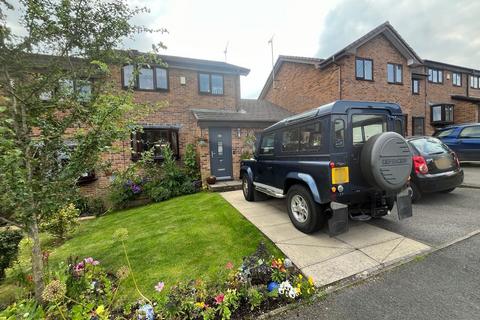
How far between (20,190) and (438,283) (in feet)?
14.4

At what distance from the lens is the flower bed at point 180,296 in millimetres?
2070

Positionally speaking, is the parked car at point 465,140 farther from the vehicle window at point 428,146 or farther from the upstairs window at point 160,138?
the upstairs window at point 160,138

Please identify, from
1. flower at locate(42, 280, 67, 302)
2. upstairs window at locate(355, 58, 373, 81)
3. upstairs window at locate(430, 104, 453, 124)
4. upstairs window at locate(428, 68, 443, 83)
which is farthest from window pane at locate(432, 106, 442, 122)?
flower at locate(42, 280, 67, 302)

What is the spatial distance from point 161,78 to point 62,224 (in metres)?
7.42

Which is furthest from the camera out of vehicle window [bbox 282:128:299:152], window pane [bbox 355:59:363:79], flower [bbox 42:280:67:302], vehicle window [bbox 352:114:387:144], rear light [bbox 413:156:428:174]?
window pane [bbox 355:59:363:79]

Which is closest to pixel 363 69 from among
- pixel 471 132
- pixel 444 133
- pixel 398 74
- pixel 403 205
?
pixel 398 74

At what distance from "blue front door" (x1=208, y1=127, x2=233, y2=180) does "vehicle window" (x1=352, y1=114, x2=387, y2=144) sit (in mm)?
6563

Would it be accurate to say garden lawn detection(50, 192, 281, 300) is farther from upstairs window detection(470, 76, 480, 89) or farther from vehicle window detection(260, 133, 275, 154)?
upstairs window detection(470, 76, 480, 89)

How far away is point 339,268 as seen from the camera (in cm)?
286

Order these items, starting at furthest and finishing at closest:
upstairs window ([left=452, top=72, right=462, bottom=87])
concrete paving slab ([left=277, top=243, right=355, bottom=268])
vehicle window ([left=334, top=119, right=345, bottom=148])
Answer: upstairs window ([left=452, top=72, right=462, bottom=87]) < vehicle window ([left=334, top=119, right=345, bottom=148]) < concrete paving slab ([left=277, top=243, right=355, bottom=268])

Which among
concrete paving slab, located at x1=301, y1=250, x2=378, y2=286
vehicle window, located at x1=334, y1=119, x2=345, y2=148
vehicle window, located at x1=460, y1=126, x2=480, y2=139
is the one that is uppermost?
vehicle window, located at x1=460, y1=126, x2=480, y2=139

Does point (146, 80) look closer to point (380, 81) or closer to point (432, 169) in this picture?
point (432, 169)

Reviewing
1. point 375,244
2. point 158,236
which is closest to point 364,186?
point 375,244

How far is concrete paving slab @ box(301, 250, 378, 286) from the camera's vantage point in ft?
8.77
